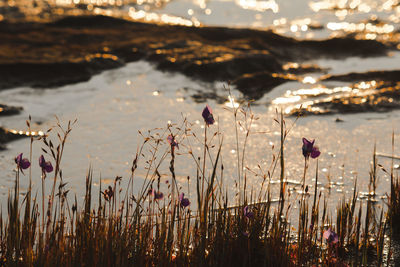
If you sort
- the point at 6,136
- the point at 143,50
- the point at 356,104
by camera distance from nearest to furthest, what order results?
1. the point at 6,136
2. the point at 356,104
3. the point at 143,50

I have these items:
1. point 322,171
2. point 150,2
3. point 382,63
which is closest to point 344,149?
point 322,171

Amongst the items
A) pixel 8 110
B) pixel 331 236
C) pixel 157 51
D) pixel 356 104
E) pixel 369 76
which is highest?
pixel 157 51

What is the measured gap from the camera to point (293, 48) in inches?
369

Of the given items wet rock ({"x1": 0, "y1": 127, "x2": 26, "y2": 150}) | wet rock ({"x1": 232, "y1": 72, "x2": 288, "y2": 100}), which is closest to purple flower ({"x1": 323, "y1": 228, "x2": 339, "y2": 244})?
wet rock ({"x1": 0, "y1": 127, "x2": 26, "y2": 150})

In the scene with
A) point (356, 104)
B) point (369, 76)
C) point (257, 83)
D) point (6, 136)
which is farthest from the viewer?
point (369, 76)

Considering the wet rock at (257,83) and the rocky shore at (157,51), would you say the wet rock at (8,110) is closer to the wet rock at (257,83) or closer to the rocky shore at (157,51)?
the rocky shore at (157,51)

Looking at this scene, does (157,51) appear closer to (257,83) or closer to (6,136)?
(257,83)

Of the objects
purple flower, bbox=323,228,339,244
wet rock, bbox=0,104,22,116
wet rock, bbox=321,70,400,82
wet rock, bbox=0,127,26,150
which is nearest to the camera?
purple flower, bbox=323,228,339,244

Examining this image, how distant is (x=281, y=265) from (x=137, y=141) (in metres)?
2.83

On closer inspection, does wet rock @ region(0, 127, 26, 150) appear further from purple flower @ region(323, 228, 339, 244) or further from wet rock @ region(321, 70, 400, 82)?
wet rock @ region(321, 70, 400, 82)

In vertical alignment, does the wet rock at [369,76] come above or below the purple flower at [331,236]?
above

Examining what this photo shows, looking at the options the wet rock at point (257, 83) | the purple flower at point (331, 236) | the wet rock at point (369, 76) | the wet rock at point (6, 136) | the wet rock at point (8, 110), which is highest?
the wet rock at point (369, 76)

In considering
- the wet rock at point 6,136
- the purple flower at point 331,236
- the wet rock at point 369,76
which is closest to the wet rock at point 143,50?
the wet rock at point 369,76

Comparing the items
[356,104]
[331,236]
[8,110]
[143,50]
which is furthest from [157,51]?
[331,236]
